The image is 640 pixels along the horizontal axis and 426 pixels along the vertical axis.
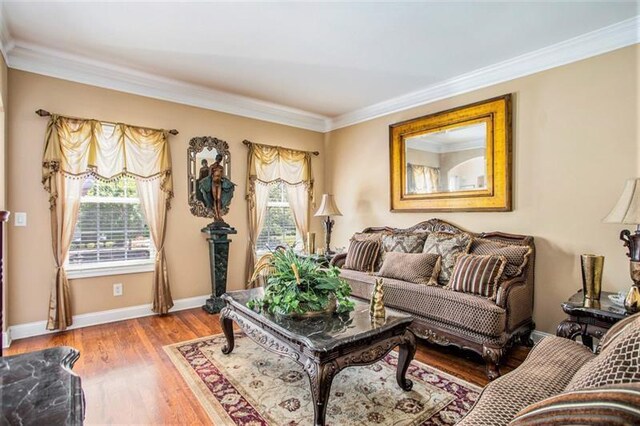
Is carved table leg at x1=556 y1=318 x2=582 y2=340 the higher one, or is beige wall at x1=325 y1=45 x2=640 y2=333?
beige wall at x1=325 y1=45 x2=640 y2=333

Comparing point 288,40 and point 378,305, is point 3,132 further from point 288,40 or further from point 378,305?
→ point 378,305

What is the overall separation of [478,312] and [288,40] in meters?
2.80

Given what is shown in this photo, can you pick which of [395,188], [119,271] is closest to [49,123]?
[119,271]

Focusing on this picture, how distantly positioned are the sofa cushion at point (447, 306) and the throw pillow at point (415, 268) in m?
0.09

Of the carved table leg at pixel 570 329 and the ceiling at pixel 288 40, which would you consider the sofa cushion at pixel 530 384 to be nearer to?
the carved table leg at pixel 570 329

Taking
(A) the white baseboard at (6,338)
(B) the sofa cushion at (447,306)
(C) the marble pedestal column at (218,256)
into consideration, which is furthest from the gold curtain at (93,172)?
(B) the sofa cushion at (447,306)

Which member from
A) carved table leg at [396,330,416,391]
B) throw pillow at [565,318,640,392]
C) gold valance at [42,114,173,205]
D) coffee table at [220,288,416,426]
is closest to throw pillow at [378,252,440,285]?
coffee table at [220,288,416,426]

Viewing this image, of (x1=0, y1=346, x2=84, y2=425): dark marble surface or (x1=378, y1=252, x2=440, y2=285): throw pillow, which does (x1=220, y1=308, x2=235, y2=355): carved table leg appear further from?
(x1=378, y1=252, x2=440, y2=285): throw pillow

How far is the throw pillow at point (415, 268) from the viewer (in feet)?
10.7

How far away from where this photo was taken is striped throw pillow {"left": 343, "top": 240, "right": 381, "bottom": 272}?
3.98 metres

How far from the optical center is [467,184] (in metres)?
3.73

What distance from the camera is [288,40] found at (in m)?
2.96

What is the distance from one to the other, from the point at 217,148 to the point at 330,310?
299 cm

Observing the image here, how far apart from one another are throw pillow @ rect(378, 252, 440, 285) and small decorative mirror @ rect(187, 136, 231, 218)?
7.51 ft
